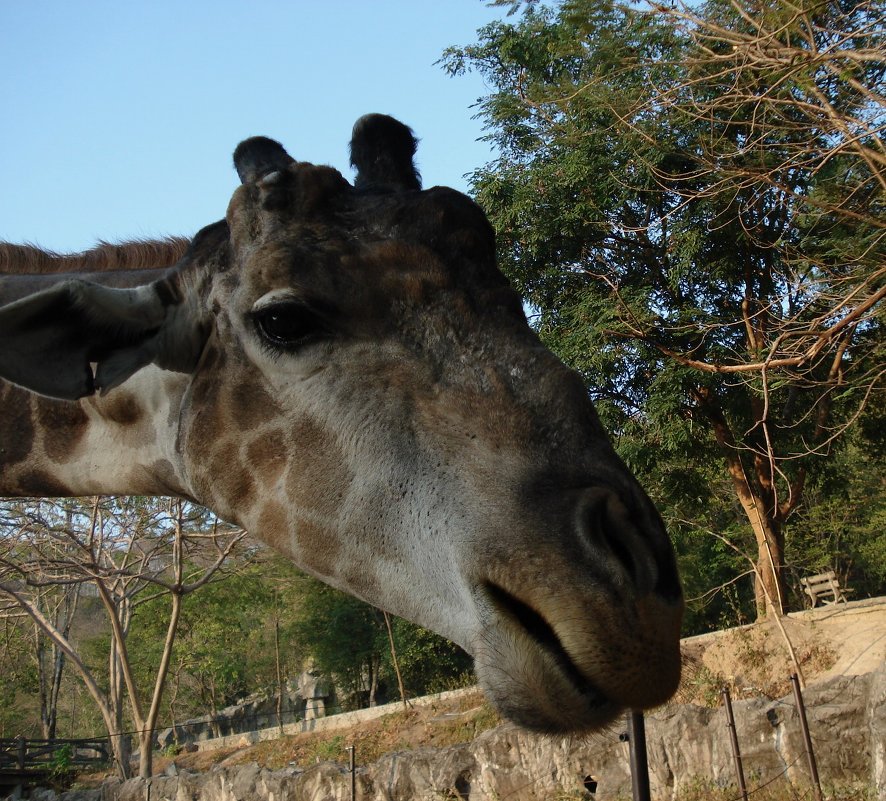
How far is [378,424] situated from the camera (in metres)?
2.45

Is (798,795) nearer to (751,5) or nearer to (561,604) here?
(751,5)

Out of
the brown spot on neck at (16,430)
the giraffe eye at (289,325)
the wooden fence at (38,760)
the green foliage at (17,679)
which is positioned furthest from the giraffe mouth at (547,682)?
the green foliage at (17,679)

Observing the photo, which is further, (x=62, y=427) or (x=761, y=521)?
(x=761, y=521)

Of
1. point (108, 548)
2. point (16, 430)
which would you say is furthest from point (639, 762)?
point (108, 548)

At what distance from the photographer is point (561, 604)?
194 centimetres

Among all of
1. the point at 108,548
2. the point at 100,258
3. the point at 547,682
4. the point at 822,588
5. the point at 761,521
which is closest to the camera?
the point at 547,682

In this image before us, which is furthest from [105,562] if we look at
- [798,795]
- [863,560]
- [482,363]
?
[863,560]

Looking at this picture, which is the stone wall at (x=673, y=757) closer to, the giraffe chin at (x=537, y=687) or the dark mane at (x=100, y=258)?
the dark mane at (x=100, y=258)

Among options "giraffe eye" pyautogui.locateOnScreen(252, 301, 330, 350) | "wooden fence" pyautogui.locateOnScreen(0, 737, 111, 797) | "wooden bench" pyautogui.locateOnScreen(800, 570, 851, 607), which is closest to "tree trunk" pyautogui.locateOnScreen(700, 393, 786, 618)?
"wooden bench" pyautogui.locateOnScreen(800, 570, 851, 607)

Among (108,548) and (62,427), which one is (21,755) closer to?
(108,548)

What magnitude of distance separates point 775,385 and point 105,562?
24.4 m

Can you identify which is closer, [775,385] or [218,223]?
[218,223]

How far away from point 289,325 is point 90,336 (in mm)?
870

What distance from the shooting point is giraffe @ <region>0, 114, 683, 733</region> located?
1.98 m
